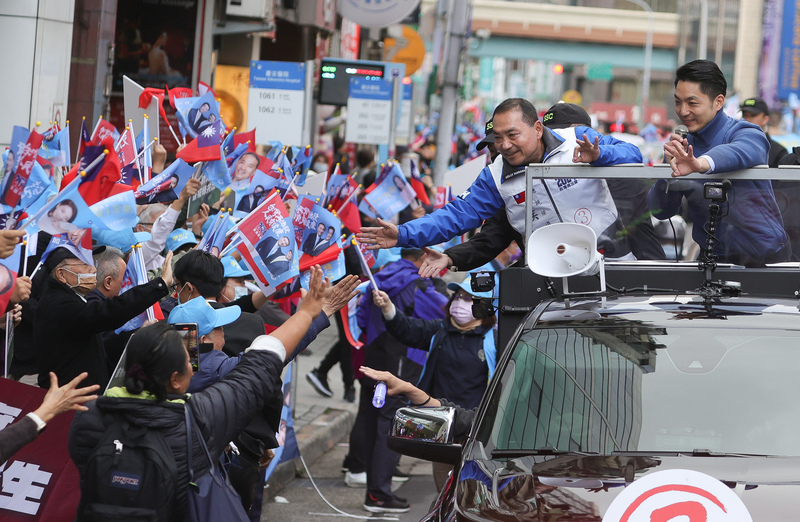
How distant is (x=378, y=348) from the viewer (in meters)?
8.13

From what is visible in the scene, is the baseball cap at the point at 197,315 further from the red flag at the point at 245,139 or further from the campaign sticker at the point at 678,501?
the red flag at the point at 245,139

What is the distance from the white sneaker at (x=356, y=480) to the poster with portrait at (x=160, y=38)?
797 cm

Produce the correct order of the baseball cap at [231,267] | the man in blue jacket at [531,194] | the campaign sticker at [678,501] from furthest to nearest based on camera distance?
the baseball cap at [231,267]
the man in blue jacket at [531,194]
the campaign sticker at [678,501]

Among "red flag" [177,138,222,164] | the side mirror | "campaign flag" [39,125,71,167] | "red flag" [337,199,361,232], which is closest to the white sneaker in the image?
"red flag" [337,199,361,232]

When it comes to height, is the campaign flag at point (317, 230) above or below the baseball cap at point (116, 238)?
above

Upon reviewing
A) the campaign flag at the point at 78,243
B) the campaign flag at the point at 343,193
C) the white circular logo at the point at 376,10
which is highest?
the white circular logo at the point at 376,10

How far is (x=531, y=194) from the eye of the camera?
17.3ft

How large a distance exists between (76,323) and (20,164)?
0.86m

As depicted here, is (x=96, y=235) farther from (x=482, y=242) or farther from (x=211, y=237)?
(x=482, y=242)

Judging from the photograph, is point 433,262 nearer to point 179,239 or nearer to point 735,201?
point 735,201

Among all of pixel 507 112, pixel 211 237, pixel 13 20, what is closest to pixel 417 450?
pixel 507 112

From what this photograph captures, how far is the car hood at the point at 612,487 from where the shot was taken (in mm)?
3389

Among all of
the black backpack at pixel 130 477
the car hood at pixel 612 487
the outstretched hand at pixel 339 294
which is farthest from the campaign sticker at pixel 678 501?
the outstretched hand at pixel 339 294

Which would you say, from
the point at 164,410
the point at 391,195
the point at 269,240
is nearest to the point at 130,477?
the point at 164,410
